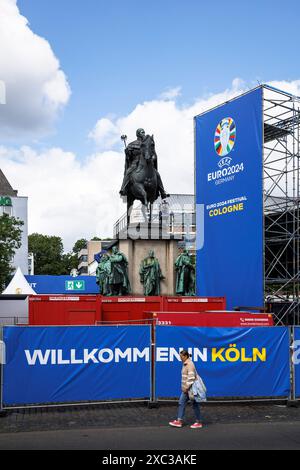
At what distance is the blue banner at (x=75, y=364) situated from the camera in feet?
33.6

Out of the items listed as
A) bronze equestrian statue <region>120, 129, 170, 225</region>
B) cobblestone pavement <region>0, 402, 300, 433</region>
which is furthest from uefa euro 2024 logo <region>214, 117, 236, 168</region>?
cobblestone pavement <region>0, 402, 300, 433</region>

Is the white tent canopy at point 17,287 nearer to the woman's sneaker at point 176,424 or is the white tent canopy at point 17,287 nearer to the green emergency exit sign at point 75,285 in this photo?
the green emergency exit sign at point 75,285

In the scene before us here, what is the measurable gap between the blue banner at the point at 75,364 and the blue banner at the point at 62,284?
4077cm

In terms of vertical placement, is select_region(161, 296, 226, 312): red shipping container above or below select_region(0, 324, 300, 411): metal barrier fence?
above

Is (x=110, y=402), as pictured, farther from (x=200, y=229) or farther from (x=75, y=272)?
(x=75, y=272)

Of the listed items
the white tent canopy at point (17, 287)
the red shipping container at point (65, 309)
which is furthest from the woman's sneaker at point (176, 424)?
the white tent canopy at point (17, 287)

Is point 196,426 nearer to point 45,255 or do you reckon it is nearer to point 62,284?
point 62,284

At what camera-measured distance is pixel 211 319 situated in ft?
48.9

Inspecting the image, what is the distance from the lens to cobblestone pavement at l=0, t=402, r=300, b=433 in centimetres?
948

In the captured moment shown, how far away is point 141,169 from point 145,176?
0.30 meters

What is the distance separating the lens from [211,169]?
3114 cm

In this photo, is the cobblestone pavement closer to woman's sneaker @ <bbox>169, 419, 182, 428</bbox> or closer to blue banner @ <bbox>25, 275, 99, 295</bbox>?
woman's sneaker @ <bbox>169, 419, 182, 428</bbox>

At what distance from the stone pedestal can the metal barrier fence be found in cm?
938
